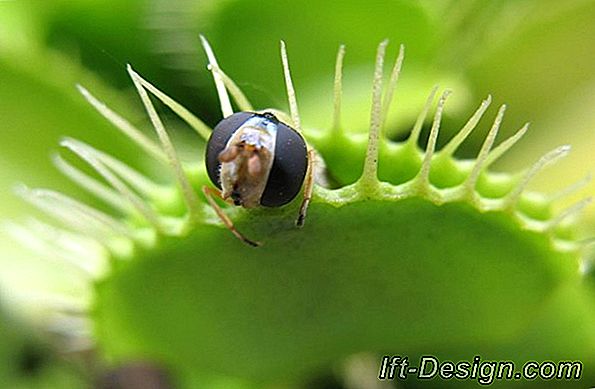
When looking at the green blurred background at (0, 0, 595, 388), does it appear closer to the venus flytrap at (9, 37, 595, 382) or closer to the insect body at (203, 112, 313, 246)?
the venus flytrap at (9, 37, 595, 382)

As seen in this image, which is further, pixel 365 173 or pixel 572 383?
pixel 572 383

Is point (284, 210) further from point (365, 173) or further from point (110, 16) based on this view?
point (110, 16)

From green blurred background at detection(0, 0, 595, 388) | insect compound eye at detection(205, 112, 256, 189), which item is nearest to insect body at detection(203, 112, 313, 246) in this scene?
insect compound eye at detection(205, 112, 256, 189)

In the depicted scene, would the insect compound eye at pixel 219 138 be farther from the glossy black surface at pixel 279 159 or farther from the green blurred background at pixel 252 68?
the green blurred background at pixel 252 68

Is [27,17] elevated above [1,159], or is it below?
above

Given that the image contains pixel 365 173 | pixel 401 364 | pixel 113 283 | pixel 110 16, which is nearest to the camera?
pixel 365 173

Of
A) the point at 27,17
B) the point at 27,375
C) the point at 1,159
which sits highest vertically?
the point at 27,17

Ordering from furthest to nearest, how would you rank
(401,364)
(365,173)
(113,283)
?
(401,364), (113,283), (365,173)

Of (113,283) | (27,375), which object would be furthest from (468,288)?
(27,375)
